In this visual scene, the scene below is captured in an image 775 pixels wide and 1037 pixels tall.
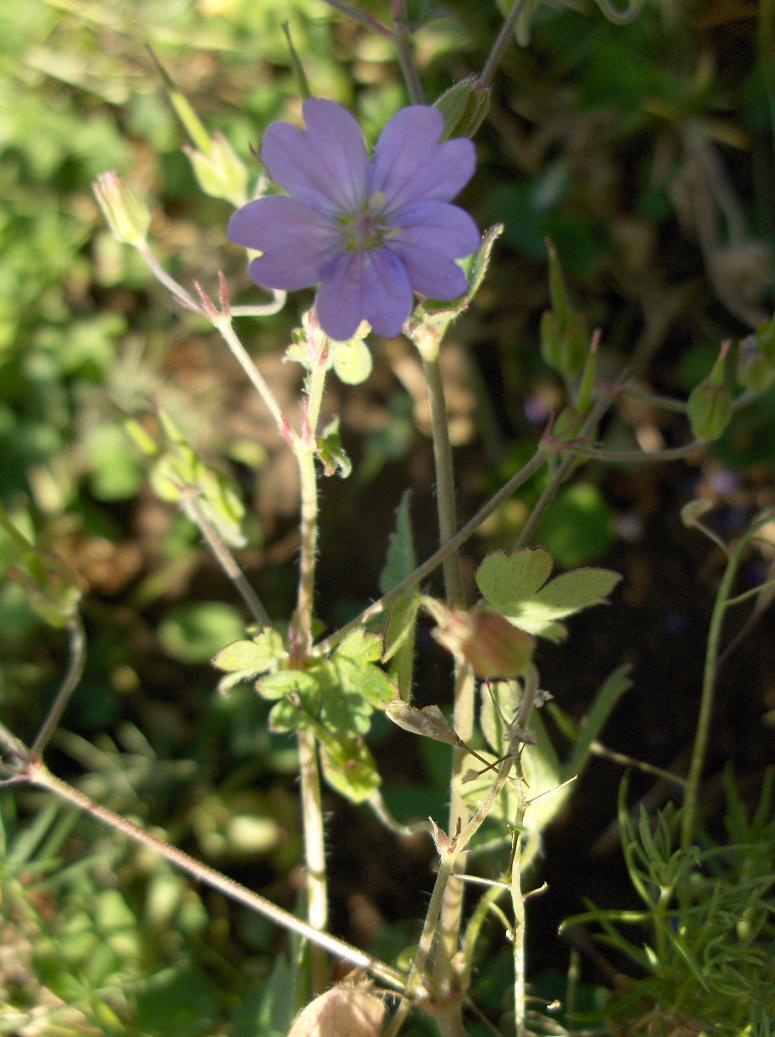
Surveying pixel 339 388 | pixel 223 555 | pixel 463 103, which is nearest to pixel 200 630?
pixel 339 388

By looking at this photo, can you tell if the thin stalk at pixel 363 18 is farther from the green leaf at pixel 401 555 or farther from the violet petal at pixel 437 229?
the green leaf at pixel 401 555

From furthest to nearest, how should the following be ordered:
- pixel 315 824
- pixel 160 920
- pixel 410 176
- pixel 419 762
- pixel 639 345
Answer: pixel 639 345 → pixel 419 762 → pixel 160 920 → pixel 315 824 → pixel 410 176

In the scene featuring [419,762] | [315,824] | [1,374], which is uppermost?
[1,374]

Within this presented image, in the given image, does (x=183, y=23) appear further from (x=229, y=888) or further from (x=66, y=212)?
(x=229, y=888)

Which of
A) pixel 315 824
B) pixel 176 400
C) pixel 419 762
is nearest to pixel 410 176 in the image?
pixel 315 824

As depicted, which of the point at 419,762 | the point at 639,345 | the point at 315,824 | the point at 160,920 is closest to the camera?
the point at 315,824

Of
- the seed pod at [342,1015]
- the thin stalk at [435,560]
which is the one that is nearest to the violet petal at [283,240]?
Answer: the thin stalk at [435,560]

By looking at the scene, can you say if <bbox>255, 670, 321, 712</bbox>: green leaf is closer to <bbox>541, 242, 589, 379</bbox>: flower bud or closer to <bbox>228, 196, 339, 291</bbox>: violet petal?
<bbox>228, 196, 339, 291</bbox>: violet petal

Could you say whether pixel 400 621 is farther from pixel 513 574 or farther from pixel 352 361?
pixel 352 361
